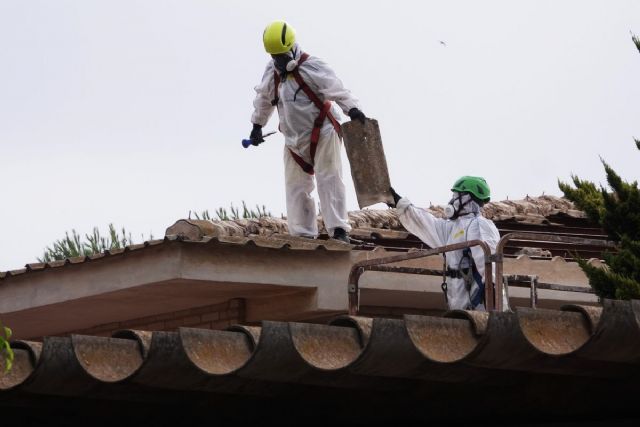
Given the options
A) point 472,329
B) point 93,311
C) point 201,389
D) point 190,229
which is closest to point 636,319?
point 472,329

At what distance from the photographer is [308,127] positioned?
11648 millimetres

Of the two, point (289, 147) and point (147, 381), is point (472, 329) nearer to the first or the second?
point (147, 381)

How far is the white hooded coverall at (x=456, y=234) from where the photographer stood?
1010 cm

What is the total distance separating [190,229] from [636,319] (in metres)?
5.55

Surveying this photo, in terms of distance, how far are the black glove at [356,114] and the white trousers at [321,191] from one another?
0.35m

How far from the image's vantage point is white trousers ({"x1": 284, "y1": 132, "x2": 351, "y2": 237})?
1161cm

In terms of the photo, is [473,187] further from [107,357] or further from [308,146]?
[107,357]

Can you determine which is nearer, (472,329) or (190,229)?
(472,329)

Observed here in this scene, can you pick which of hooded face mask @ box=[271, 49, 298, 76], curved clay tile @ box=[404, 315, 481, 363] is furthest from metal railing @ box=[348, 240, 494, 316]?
curved clay tile @ box=[404, 315, 481, 363]

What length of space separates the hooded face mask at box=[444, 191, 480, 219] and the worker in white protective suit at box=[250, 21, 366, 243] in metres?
1.28

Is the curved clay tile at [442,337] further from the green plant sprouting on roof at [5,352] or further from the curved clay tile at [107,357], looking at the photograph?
the green plant sprouting on roof at [5,352]

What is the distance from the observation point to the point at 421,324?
5672 mm

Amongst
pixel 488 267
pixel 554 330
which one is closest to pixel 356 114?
pixel 488 267

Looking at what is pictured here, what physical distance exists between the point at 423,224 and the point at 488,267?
4.43 feet
